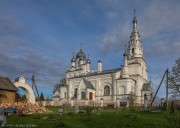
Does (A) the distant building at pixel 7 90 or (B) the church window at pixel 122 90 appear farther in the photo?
(B) the church window at pixel 122 90

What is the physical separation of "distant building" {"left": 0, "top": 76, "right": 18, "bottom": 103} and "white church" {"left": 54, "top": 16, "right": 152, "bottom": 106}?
20263 millimetres

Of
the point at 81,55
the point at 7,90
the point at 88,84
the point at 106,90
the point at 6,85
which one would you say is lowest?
the point at 106,90

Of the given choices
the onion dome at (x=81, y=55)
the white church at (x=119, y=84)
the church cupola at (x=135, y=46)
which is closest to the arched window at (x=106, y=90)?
the white church at (x=119, y=84)

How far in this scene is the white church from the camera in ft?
183

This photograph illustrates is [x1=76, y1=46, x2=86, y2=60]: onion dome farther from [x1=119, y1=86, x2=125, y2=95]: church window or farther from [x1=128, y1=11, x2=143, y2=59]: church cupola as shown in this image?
[x1=119, y1=86, x2=125, y2=95]: church window

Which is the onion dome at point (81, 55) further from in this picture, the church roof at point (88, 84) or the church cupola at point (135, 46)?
the church cupola at point (135, 46)

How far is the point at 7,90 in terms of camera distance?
1309 inches

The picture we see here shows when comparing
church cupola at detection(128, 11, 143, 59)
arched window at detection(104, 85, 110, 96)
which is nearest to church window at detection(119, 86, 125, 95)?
arched window at detection(104, 85, 110, 96)

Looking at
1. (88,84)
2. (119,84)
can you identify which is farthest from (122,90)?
(88,84)

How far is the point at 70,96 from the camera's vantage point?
213 ft

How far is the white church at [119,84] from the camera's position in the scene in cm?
5578

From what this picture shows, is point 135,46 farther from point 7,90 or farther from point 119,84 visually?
point 7,90

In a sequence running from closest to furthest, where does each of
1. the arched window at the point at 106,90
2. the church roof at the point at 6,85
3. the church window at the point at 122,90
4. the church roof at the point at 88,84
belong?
the church roof at the point at 6,85 < the church window at the point at 122,90 < the arched window at the point at 106,90 < the church roof at the point at 88,84

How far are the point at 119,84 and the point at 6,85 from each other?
28247 millimetres
